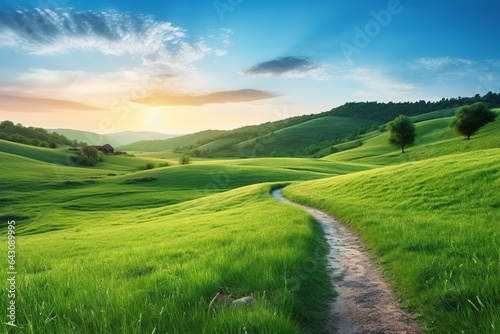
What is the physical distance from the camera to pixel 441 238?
1115 centimetres

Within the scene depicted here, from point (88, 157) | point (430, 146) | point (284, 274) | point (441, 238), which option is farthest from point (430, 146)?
point (88, 157)

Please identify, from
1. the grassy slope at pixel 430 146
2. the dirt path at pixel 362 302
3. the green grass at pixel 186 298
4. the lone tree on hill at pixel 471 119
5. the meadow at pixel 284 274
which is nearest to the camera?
the green grass at pixel 186 298

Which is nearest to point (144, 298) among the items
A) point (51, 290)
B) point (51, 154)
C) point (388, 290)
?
point (51, 290)

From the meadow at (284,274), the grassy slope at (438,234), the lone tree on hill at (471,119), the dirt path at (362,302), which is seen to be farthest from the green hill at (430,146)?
the dirt path at (362,302)

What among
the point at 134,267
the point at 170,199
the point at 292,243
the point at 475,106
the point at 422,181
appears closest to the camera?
the point at 134,267

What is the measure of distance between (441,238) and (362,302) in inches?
200

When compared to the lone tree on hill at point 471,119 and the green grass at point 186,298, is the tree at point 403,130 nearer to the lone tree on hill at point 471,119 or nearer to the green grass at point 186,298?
the lone tree on hill at point 471,119

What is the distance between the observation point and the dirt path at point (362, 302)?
6.41 m

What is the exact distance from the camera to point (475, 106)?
91125 mm

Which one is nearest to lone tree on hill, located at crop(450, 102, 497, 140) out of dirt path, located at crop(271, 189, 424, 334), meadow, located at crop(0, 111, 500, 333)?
meadow, located at crop(0, 111, 500, 333)

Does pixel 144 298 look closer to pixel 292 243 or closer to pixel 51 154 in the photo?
pixel 292 243

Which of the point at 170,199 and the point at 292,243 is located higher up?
the point at 292,243

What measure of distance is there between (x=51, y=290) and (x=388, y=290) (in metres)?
7.47

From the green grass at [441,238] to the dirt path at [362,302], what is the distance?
33 centimetres
